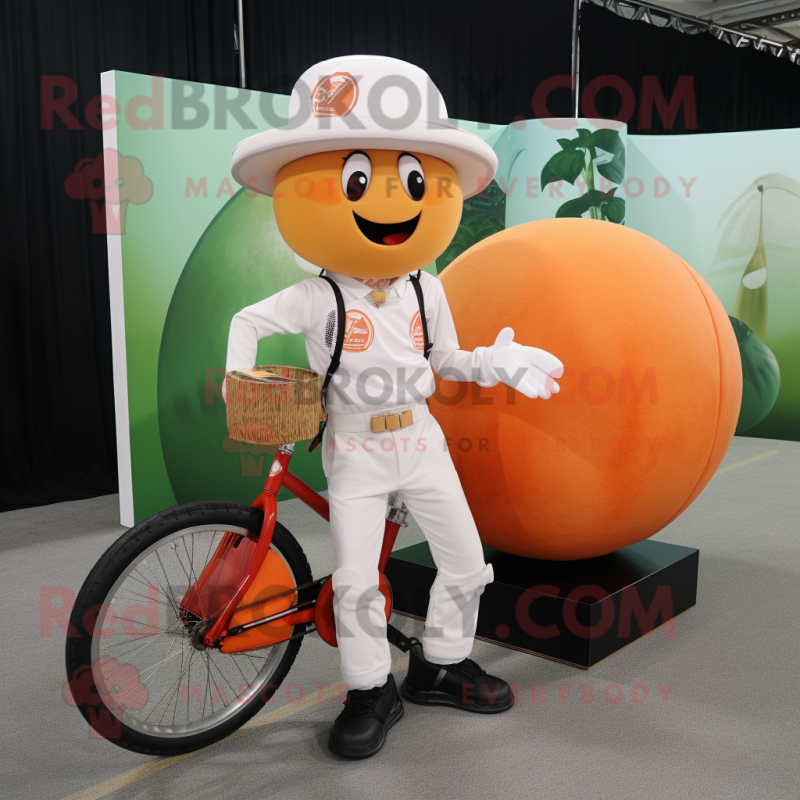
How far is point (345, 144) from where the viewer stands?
6.72 ft

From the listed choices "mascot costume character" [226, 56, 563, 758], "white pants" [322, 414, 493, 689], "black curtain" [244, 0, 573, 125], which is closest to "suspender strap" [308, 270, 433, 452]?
"mascot costume character" [226, 56, 563, 758]

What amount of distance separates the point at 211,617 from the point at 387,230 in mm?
1045

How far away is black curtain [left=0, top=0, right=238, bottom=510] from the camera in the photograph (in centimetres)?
467

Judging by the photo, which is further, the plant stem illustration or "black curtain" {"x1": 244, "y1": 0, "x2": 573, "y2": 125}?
the plant stem illustration

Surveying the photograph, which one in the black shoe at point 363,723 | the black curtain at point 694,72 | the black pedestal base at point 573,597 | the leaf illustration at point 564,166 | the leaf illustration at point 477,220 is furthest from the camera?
the black curtain at point 694,72

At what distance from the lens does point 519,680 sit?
2.55 meters

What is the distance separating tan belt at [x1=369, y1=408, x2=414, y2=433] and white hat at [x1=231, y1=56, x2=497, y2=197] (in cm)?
67

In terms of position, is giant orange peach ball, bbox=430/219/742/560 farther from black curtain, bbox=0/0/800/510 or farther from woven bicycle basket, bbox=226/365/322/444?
black curtain, bbox=0/0/800/510

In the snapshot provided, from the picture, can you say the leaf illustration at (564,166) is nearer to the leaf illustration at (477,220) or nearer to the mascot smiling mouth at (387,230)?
the leaf illustration at (477,220)

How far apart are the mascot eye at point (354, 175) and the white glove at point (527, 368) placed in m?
0.55

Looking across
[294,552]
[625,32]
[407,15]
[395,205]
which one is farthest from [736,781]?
[625,32]

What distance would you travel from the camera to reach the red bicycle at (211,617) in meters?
1.93

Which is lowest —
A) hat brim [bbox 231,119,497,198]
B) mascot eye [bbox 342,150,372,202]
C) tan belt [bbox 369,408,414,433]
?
tan belt [bbox 369,408,414,433]

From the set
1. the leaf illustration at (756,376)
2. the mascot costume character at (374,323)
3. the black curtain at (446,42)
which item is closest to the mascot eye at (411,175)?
the mascot costume character at (374,323)
